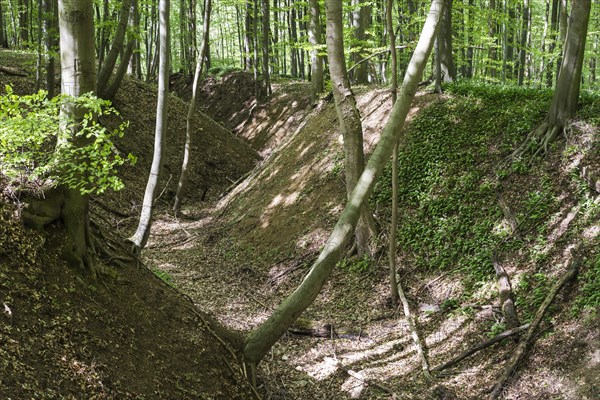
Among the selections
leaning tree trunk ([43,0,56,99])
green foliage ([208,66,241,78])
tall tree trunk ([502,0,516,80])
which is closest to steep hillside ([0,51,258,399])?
leaning tree trunk ([43,0,56,99])

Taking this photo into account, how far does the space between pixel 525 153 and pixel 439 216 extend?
2043 millimetres

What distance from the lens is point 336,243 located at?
19.3ft

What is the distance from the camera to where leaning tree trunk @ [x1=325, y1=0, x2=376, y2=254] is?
844cm

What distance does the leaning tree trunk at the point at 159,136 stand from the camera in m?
7.68

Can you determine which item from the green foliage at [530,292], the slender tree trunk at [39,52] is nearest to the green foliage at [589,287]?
the green foliage at [530,292]

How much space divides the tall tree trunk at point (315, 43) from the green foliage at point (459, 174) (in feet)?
19.9

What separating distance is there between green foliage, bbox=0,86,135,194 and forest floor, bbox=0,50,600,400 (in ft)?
2.62

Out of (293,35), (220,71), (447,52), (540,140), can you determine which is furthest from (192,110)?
(293,35)

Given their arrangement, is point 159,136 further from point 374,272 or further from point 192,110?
point 192,110

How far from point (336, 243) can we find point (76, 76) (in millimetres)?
3297

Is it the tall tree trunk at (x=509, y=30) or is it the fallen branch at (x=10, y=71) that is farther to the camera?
the tall tree trunk at (x=509, y=30)

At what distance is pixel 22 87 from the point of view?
611 inches

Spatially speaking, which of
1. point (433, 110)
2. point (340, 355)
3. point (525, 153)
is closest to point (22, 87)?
point (433, 110)

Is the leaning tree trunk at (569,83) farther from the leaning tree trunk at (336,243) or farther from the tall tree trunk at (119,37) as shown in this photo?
the tall tree trunk at (119,37)
